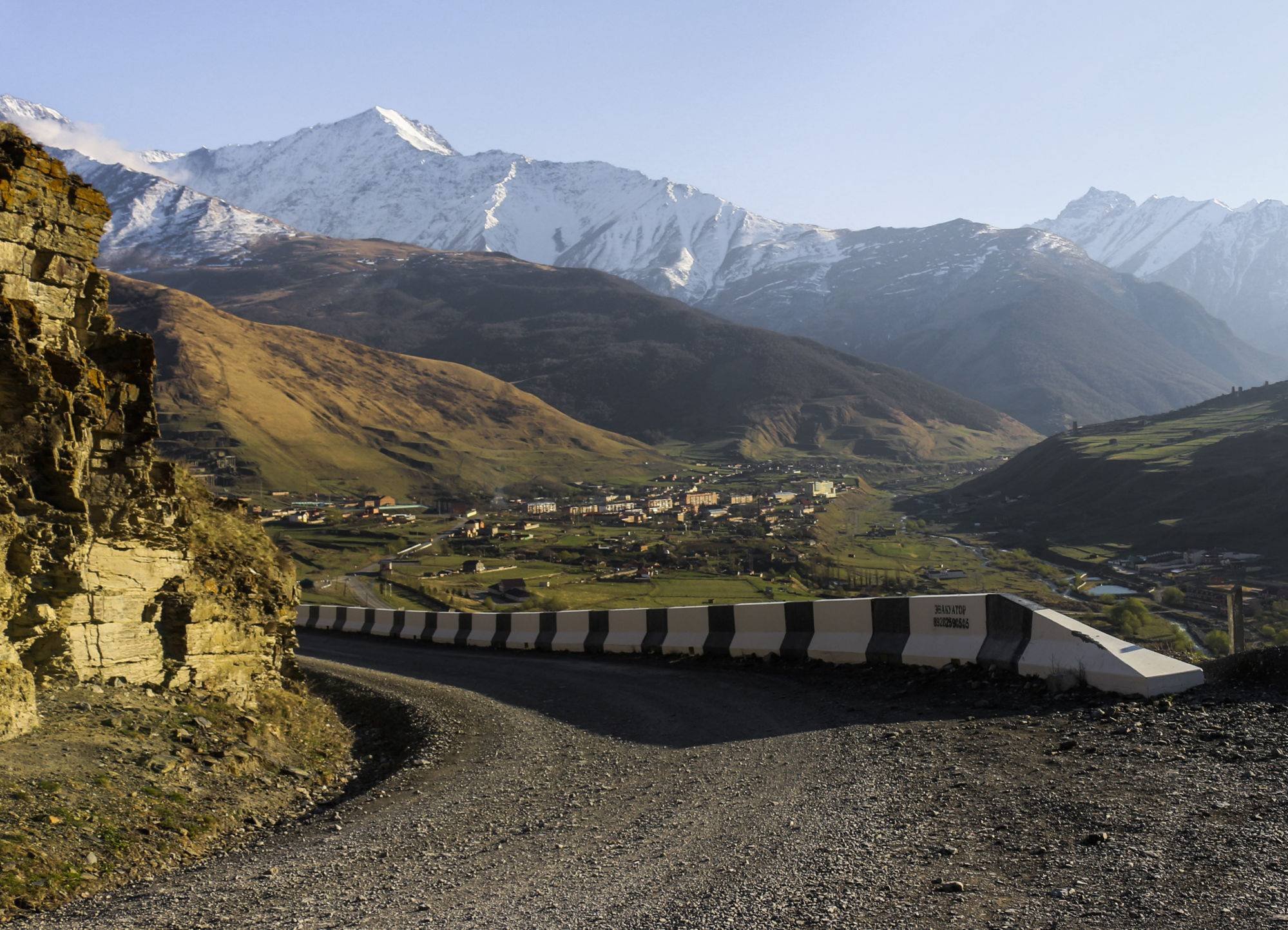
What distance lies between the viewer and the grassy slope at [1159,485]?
82250mm

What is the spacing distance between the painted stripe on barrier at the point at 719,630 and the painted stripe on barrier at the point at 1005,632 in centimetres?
535

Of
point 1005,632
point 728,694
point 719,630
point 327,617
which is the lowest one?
point 327,617

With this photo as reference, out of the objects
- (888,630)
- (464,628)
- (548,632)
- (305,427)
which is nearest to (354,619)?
(464,628)

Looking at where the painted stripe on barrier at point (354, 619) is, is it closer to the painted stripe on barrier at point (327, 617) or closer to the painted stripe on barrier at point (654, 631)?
the painted stripe on barrier at point (327, 617)

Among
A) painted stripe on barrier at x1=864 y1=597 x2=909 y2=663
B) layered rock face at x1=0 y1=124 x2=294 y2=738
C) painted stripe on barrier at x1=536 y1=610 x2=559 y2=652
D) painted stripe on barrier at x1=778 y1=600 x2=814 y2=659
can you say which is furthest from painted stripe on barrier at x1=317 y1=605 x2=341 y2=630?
painted stripe on barrier at x1=864 y1=597 x2=909 y2=663

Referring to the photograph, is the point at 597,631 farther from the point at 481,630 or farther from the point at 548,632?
the point at 481,630

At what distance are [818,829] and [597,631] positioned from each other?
43.8ft

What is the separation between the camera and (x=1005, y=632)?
464 inches

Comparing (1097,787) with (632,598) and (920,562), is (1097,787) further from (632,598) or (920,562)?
(920,562)

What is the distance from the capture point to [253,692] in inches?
492

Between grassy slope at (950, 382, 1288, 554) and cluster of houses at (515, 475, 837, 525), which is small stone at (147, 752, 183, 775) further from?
cluster of houses at (515, 475, 837, 525)

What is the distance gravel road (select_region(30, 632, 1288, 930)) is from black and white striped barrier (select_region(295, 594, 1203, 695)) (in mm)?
431

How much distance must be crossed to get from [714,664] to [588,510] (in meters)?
113

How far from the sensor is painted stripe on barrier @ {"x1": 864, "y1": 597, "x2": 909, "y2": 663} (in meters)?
13.3
